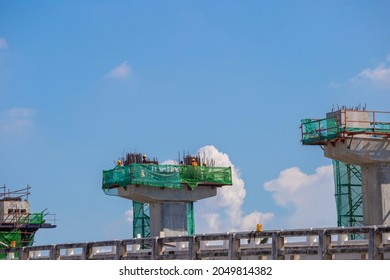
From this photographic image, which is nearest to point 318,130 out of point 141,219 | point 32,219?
point 141,219

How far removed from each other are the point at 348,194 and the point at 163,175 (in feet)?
43.1

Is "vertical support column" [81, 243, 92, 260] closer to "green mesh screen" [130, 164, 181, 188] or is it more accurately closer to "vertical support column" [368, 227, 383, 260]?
"vertical support column" [368, 227, 383, 260]

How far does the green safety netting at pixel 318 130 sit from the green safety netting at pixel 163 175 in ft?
47.1

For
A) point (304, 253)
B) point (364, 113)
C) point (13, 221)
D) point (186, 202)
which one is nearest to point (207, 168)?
point (186, 202)

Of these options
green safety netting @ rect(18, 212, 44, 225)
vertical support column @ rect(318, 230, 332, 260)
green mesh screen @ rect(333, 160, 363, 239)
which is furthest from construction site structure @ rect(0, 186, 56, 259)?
vertical support column @ rect(318, 230, 332, 260)

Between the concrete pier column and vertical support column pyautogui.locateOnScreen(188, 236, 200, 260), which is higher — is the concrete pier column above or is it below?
above

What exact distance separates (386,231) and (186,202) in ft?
152

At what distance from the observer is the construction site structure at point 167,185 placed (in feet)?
217

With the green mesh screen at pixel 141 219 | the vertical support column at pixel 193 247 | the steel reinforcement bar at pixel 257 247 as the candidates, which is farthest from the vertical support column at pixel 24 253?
the green mesh screen at pixel 141 219

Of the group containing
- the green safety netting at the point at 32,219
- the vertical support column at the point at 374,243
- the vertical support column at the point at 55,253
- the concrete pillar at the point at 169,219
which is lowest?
the vertical support column at the point at 374,243

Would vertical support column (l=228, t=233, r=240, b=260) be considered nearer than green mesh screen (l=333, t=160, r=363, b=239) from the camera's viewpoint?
Yes

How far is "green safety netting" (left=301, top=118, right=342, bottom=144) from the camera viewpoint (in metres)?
53.4

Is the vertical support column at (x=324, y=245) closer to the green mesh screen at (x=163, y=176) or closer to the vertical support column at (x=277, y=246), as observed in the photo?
the vertical support column at (x=277, y=246)

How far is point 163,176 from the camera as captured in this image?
6656cm
